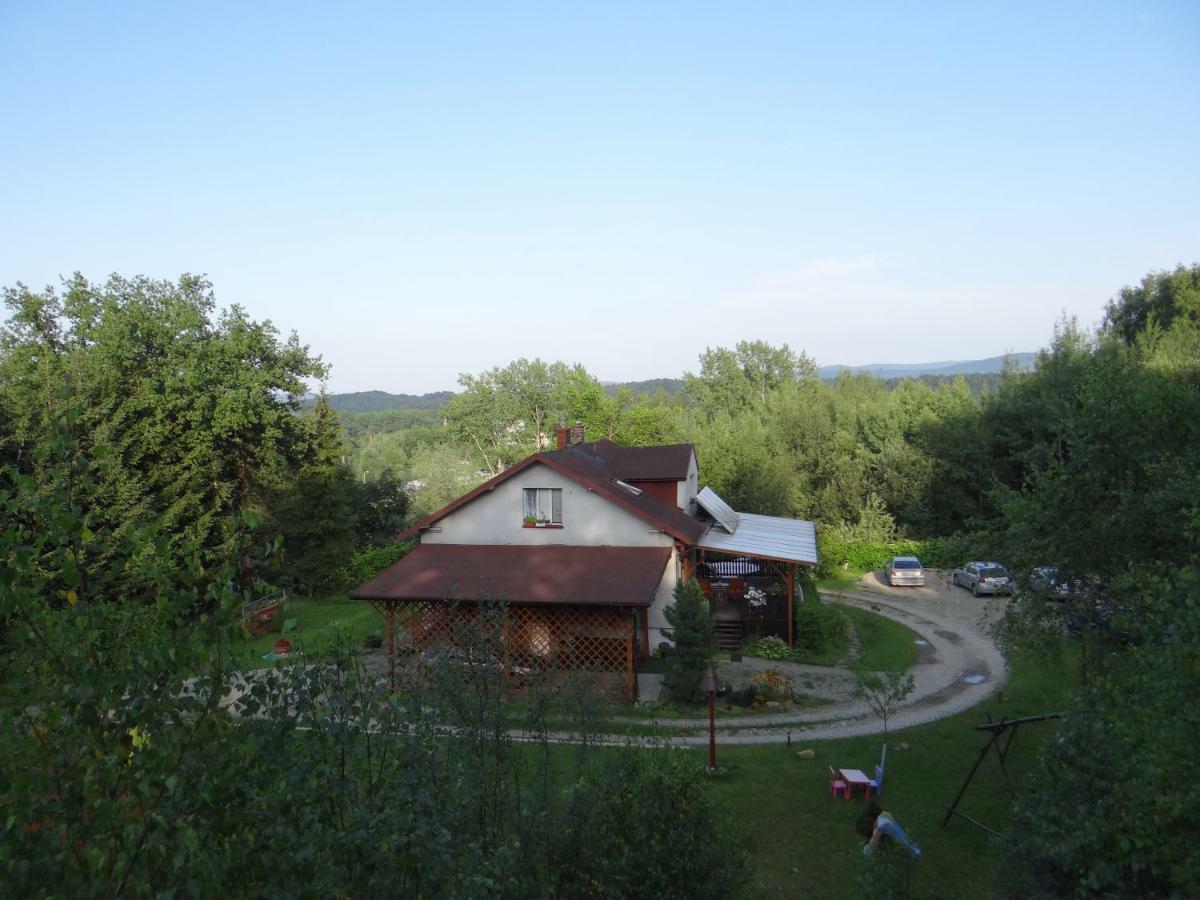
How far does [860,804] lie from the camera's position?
1289cm

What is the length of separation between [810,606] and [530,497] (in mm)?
9880

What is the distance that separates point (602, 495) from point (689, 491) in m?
7.63

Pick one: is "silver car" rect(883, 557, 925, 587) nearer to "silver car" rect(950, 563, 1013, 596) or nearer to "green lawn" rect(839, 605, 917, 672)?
"silver car" rect(950, 563, 1013, 596)

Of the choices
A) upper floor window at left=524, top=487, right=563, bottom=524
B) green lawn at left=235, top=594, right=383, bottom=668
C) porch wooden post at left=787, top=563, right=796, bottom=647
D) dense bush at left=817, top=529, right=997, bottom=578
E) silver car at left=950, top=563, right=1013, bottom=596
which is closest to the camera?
upper floor window at left=524, top=487, right=563, bottom=524

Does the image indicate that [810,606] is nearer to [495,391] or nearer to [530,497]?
[530,497]

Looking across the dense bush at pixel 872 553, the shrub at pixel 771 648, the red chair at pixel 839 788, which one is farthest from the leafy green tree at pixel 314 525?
the red chair at pixel 839 788

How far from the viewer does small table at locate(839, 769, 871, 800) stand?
42.5ft

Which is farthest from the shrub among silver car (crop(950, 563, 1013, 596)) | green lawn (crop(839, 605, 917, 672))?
→ silver car (crop(950, 563, 1013, 596))

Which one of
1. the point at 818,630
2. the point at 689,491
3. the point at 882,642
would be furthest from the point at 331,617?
the point at 882,642

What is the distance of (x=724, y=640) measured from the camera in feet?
79.2

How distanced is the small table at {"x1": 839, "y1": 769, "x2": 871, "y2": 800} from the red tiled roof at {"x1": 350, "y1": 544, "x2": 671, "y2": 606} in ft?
20.1

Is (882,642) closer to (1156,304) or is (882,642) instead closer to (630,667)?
(630,667)

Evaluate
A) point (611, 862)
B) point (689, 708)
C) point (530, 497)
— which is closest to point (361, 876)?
point (611, 862)

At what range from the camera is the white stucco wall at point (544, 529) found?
22.4m
